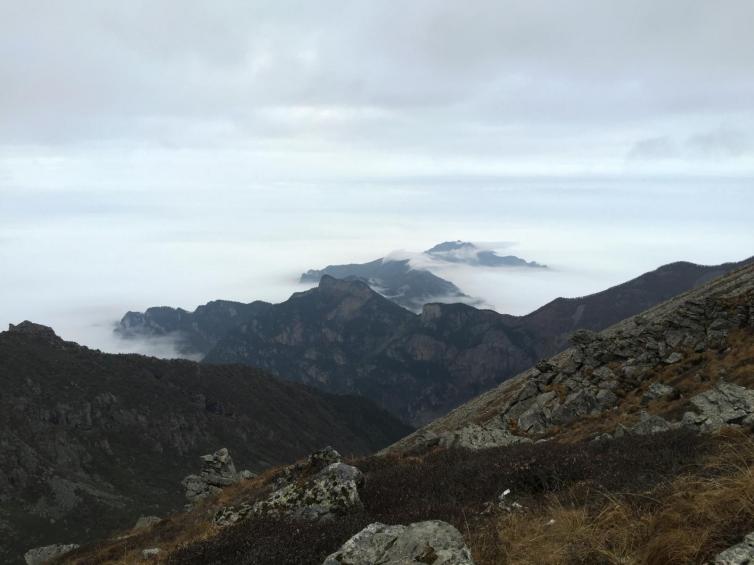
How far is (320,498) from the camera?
1392 cm

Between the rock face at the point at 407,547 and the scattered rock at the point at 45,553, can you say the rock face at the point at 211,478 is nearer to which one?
the scattered rock at the point at 45,553

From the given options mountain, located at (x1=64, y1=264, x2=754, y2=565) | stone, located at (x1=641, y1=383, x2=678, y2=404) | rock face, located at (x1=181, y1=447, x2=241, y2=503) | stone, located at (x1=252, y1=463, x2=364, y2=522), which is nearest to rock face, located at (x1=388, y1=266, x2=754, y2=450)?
stone, located at (x1=641, y1=383, x2=678, y2=404)

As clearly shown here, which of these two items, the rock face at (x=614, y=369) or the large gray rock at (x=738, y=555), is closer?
the large gray rock at (x=738, y=555)

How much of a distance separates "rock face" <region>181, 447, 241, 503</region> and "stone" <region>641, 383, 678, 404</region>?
83.2 feet

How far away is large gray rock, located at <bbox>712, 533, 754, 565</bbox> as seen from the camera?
6039 millimetres

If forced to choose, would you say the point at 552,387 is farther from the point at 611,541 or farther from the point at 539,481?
the point at 611,541

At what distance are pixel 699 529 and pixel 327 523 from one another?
758 cm

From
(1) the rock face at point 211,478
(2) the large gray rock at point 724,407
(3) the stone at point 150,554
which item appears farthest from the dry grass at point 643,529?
(1) the rock face at point 211,478

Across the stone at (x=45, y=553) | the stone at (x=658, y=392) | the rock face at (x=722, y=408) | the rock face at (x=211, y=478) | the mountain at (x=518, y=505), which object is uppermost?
the mountain at (x=518, y=505)

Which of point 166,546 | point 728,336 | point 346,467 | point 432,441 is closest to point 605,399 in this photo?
point 728,336

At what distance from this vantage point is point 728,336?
120 ft

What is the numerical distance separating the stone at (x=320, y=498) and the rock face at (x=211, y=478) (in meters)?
17.7

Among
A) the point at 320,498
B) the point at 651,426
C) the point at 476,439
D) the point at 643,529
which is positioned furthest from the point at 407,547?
the point at 476,439

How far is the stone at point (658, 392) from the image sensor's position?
101ft
